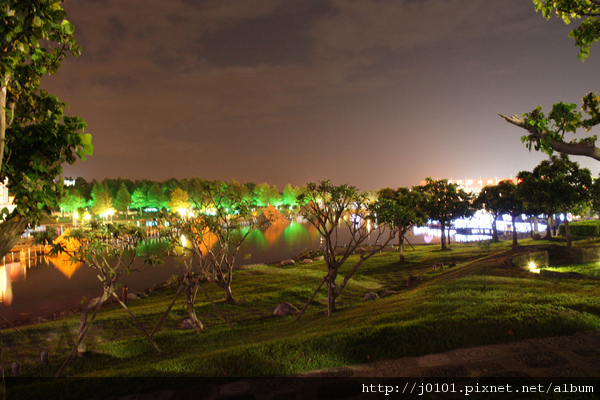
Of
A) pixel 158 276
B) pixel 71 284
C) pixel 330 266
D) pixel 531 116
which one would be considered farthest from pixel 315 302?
pixel 71 284

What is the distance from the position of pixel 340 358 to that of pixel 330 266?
7.73 metres

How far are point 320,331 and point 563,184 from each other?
30.1 metres

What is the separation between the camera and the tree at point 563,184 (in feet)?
102

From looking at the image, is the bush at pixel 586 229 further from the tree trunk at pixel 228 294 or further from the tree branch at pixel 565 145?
the tree branch at pixel 565 145

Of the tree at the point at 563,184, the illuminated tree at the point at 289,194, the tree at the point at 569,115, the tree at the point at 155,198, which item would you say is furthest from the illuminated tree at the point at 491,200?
the illuminated tree at the point at 289,194

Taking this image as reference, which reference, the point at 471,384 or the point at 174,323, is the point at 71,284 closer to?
the point at 174,323

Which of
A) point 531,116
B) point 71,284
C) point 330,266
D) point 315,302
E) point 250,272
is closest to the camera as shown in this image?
point 531,116

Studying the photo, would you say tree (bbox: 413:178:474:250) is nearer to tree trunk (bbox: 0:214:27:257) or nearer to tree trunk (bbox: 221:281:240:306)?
tree trunk (bbox: 221:281:240:306)

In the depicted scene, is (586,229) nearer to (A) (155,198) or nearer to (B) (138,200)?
(A) (155,198)

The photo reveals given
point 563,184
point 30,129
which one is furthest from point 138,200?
point 30,129

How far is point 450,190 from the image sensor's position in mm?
38906

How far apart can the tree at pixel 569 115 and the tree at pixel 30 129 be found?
24.5 ft

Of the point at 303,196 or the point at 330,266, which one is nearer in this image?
the point at 330,266

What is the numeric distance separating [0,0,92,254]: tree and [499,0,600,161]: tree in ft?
24.5
